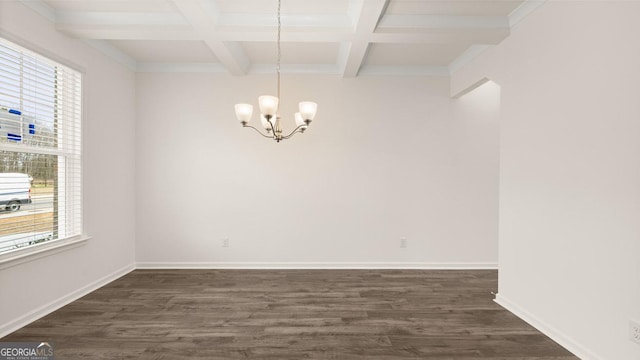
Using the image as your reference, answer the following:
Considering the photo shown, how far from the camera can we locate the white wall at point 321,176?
14.1 feet

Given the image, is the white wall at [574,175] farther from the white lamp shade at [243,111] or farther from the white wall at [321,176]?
the white lamp shade at [243,111]

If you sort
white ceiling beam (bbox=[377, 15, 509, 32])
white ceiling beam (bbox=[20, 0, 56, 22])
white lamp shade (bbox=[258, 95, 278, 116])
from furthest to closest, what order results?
white ceiling beam (bbox=[377, 15, 509, 32]) < white ceiling beam (bbox=[20, 0, 56, 22]) < white lamp shade (bbox=[258, 95, 278, 116])

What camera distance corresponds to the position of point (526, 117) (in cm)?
282

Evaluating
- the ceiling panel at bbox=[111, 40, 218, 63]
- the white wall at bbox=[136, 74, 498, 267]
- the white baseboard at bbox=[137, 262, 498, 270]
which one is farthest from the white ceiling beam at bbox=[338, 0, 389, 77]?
the white baseboard at bbox=[137, 262, 498, 270]

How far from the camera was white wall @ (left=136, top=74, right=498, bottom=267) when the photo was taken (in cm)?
429

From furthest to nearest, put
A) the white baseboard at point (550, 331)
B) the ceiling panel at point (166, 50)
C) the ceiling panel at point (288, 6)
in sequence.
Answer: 1. the ceiling panel at point (166, 50)
2. the ceiling panel at point (288, 6)
3. the white baseboard at point (550, 331)

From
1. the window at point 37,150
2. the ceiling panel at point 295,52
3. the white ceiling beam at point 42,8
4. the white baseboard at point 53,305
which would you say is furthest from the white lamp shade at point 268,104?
the white baseboard at point 53,305

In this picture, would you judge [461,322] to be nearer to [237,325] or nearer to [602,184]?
[602,184]

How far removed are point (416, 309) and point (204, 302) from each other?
6.85 feet

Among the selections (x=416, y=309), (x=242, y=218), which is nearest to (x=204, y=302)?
(x=242, y=218)

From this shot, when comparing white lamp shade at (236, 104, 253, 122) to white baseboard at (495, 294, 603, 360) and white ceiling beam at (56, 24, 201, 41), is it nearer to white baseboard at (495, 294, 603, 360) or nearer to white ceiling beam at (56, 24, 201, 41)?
white ceiling beam at (56, 24, 201, 41)

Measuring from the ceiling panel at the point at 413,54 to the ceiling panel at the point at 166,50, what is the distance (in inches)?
80.5

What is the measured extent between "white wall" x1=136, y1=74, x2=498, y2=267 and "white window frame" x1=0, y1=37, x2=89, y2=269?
3.36 feet

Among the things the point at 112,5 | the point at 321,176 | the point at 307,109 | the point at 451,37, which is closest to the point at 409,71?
the point at 451,37
